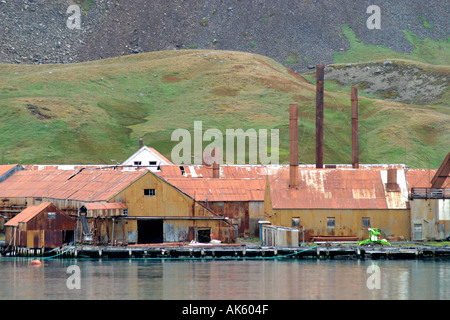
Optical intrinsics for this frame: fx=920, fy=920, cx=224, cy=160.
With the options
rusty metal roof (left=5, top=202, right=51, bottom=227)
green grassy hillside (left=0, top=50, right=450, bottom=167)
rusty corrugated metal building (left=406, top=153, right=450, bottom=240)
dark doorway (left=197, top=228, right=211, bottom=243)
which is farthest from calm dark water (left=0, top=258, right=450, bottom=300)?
green grassy hillside (left=0, top=50, right=450, bottom=167)

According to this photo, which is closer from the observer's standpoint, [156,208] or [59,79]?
[156,208]

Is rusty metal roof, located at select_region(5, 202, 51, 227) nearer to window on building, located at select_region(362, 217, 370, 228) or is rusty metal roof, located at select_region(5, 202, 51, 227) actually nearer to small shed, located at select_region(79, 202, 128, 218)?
small shed, located at select_region(79, 202, 128, 218)

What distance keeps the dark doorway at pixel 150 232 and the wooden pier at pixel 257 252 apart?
7427 millimetres

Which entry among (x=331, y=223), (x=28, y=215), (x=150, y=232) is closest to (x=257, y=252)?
(x=331, y=223)

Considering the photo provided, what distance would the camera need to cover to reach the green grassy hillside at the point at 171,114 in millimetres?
141750

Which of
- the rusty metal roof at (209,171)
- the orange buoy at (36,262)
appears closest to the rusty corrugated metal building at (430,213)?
the rusty metal roof at (209,171)

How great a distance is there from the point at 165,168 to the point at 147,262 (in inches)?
1094

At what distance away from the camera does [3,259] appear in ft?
248

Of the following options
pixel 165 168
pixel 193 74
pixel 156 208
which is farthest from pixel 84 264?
pixel 193 74

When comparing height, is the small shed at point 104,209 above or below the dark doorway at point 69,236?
above

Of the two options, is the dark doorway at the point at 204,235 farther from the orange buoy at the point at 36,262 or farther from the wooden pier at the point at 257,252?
the orange buoy at the point at 36,262

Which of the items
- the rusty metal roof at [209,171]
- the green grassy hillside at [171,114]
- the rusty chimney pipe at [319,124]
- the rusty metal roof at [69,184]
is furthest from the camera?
the green grassy hillside at [171,114]

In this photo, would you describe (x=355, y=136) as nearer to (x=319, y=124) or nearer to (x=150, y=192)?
(x=319, y=124)

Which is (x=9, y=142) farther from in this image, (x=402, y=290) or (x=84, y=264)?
(x=402, y=290)
